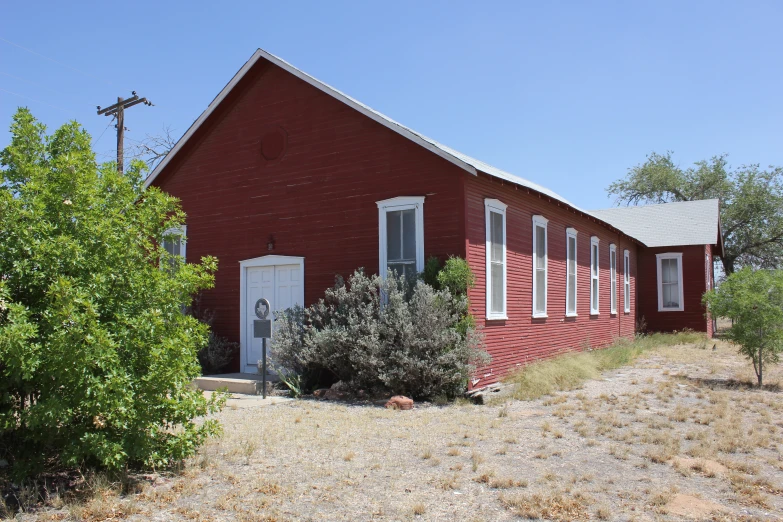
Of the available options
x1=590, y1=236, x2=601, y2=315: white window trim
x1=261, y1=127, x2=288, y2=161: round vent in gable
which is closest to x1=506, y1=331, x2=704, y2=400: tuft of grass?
x1=590, y1=236, x2=601, y2=315: white window trim

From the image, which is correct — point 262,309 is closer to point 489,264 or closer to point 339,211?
point 339,211

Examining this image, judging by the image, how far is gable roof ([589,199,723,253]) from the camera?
86.1 ft

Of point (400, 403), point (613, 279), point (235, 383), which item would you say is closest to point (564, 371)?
point (400, 403)

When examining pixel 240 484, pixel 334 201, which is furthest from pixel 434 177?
pixel 240 484

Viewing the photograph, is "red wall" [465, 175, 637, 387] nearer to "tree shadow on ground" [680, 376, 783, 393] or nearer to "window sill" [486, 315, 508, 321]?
"window sill" [486, 315, 508, 321]

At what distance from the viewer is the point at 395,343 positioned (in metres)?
11.1

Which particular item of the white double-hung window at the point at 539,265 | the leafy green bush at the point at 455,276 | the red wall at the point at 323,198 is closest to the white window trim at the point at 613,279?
the red wall at the point at 323,198

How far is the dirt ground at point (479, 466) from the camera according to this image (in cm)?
554

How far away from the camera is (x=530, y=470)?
676cm

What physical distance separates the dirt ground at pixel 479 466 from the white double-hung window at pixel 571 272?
21.0ft

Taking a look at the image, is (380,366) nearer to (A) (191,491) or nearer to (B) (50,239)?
(A) (191,491)

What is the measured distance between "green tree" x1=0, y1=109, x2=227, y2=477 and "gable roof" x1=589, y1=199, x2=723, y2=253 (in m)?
21.3

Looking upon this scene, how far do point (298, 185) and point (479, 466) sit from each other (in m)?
8.18

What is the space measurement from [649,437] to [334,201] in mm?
7323
